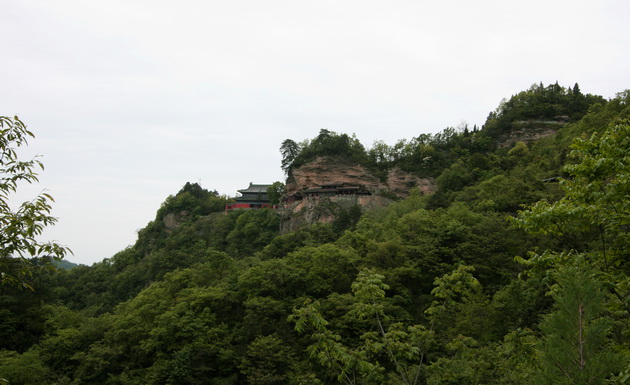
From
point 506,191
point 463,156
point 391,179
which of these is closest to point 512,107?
point 463,156

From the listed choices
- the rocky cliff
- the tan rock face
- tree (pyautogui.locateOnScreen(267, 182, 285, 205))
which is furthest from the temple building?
the tan rock face

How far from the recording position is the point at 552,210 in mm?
4820

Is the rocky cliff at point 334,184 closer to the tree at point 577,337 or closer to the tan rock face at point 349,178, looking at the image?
the tan rock face at point 349,178

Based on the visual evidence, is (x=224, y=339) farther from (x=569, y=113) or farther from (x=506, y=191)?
(x=569, y=113)

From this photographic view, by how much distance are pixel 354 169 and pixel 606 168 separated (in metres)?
33.4

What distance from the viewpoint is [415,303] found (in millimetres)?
17719

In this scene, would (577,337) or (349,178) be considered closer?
(577,337)

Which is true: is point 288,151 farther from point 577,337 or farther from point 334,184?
point 577,337

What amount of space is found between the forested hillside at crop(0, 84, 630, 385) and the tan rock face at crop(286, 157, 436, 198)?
472 centimetres

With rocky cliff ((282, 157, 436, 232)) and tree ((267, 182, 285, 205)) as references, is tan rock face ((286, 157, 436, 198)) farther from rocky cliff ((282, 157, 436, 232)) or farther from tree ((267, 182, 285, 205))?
tree ((267, 182, 285, 205))

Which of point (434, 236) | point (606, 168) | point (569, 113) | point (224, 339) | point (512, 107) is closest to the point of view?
point (606, 168)

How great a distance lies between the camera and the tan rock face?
3734cm

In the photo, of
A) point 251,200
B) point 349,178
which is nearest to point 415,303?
point 349,178

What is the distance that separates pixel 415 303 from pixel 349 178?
20865 mm
